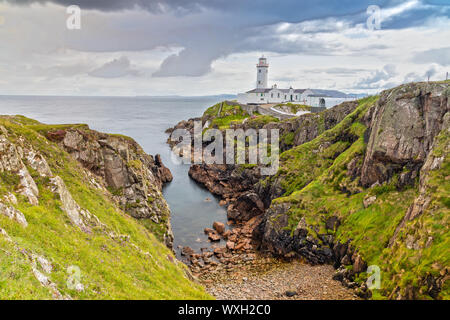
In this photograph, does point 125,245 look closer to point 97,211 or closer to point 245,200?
point 97,211

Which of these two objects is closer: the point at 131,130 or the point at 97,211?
the point at 97,211

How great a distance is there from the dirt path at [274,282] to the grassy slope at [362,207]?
14.5 ft

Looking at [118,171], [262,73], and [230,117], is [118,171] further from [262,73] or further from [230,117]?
[262,73]

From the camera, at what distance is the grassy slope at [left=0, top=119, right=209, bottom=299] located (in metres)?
13.8

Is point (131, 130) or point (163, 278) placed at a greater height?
point (131, 130)

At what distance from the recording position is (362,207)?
1716 inches

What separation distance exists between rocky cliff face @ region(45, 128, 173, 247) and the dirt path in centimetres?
1039

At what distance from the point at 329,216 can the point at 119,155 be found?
117 ft

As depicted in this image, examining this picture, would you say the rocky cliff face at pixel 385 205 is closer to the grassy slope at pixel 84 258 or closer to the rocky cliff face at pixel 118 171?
the rocky cliff face at pixel 118 171

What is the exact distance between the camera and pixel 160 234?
4375 centimetres

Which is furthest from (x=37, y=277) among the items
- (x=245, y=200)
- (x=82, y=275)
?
(x=245, y=200)

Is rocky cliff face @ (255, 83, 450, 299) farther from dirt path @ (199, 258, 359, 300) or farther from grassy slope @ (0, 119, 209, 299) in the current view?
grassy slope @ (0, 119, 209, 299)

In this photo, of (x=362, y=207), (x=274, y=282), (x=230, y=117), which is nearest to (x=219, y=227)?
(x=274, y=282)

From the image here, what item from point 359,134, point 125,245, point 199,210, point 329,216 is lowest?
point 199,210
